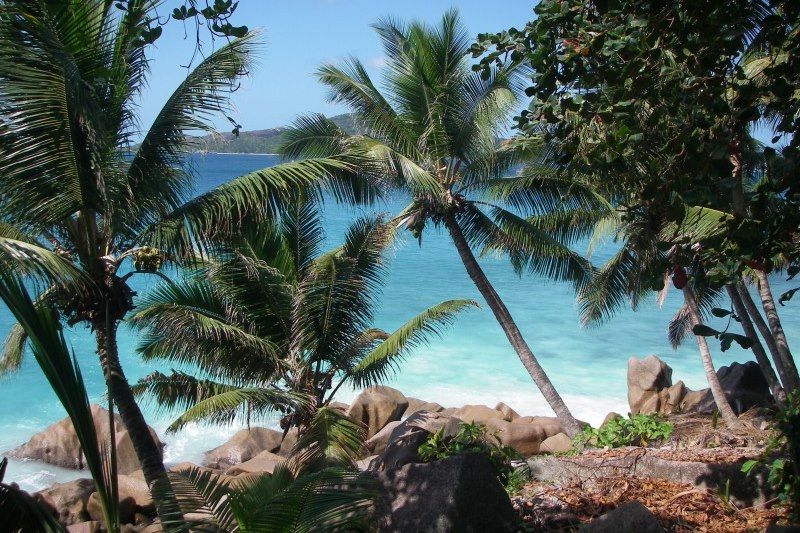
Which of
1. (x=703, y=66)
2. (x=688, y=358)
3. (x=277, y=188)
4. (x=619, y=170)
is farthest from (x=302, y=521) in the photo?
(x=688, y=358)

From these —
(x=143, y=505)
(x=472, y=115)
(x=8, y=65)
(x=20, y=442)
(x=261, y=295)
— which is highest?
(x=472, y=115)

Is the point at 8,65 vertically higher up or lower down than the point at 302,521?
higher up

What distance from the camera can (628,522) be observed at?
179 inches

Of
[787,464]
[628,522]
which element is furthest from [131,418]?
[787,464]

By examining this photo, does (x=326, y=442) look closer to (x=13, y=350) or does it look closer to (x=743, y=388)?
(x=13, y=350)

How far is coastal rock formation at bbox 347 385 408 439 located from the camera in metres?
18.8

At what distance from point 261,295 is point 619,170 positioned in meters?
8.10

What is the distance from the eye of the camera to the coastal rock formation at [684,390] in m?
16.0

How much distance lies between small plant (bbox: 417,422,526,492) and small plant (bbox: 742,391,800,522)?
1.99m

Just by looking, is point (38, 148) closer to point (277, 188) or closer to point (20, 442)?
point (277, 188)

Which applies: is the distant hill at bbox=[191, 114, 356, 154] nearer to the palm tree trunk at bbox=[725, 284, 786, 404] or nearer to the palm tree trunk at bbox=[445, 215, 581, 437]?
the palm tree trunk at bbox=[445, 215, 581, 437]

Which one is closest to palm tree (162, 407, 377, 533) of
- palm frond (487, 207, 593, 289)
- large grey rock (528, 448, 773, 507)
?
large grey rock (528, 448, 773, 507)

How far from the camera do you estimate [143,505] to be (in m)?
13.6

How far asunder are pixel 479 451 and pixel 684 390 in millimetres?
13274
